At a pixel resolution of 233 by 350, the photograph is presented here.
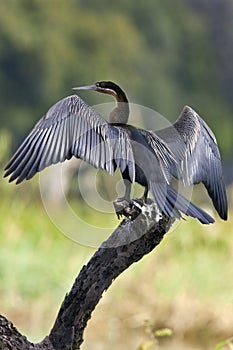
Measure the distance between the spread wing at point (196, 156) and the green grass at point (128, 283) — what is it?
84.6 inches

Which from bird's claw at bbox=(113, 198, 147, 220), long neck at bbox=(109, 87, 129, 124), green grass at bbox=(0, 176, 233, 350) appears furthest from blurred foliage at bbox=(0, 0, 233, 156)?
bird's claw at bbox=(113, 198, 147, 220)

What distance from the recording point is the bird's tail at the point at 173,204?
3.41 meters

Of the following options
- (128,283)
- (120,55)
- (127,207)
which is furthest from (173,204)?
(120,55)

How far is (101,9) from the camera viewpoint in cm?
2186

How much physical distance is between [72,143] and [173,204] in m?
0.35

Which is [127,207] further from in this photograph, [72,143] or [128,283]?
[128,283]

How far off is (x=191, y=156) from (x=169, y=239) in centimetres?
308

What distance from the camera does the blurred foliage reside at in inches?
715

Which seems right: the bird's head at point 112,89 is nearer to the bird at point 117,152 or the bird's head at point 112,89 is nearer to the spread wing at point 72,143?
the bird at point 117,152

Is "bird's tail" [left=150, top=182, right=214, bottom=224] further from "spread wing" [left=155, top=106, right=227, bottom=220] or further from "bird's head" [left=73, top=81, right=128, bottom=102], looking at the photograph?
"bird's head" [left=73, top=81, right=128, bottom=102]

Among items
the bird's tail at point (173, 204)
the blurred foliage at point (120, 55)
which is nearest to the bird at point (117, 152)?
the bird's tail at point (173, 204)

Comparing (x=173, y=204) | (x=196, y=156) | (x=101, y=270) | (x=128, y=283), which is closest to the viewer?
(x=173, y=204)

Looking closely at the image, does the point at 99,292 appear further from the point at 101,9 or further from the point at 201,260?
the point at 101,9

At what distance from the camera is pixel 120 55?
20.6 meters
